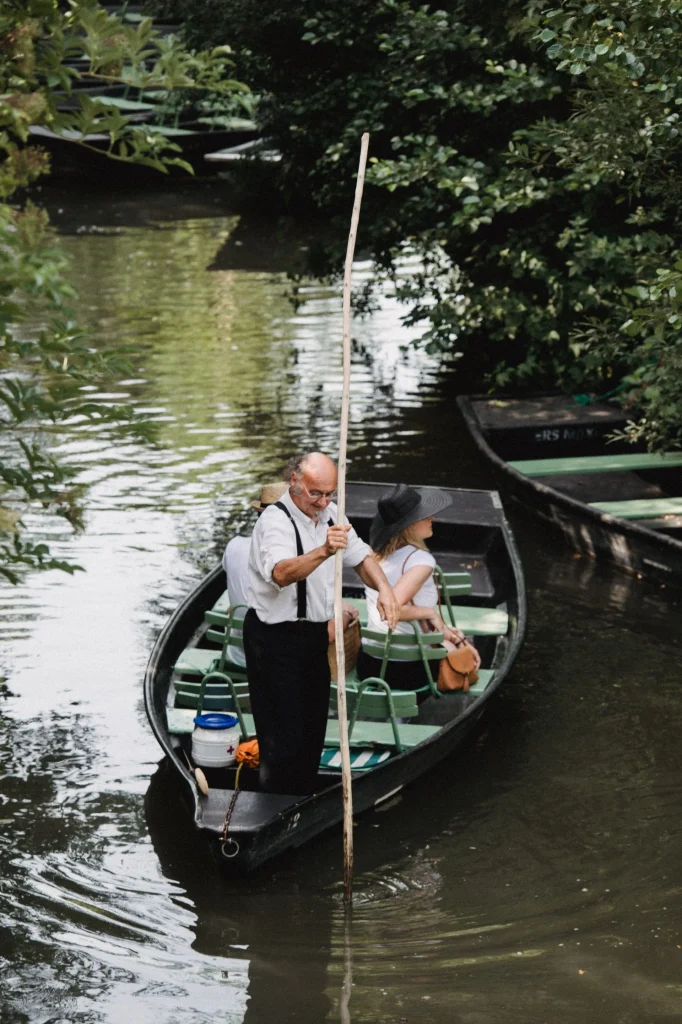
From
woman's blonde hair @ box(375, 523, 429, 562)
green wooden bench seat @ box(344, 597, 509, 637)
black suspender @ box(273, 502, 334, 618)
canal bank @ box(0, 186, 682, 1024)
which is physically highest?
black suspender @ box(273, 502, 334, 618)

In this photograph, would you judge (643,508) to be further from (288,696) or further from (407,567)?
(288,696)

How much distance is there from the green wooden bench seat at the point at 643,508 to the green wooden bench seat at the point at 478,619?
236 cm

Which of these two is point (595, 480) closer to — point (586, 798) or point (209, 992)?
point (586, 798)

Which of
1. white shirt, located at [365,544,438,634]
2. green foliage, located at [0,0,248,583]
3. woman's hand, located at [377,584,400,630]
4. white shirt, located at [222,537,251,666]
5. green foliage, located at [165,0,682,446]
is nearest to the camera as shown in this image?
green foliage, located at [0,0,248,583]

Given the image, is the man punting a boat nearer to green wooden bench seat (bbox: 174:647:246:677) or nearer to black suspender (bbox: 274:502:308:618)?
black suspender (bbox: 274:502:308:618)

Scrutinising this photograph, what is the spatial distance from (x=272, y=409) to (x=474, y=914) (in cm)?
974

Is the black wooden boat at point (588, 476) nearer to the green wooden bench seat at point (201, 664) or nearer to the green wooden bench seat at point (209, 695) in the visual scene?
the green wooden bench seat at point (201, 664)

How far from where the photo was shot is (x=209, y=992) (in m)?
5.76

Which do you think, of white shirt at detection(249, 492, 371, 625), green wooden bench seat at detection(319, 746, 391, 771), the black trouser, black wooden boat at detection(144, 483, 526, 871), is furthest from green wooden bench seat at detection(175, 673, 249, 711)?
white shirt at detection(249, 492, 371, 625)

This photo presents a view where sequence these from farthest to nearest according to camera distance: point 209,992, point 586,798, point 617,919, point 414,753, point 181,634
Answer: point 181,634 → point 586,798 → point 414,753 → point 617,919 → point 209,992

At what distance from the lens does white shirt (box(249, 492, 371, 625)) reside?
5984 mm

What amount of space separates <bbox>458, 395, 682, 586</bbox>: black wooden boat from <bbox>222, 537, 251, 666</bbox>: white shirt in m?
3.63

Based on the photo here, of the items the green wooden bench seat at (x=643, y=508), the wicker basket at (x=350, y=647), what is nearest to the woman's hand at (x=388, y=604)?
the wicker basket at (x=350, y=647)

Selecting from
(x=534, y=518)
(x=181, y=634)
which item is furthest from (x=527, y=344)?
(x=181, y=634)
